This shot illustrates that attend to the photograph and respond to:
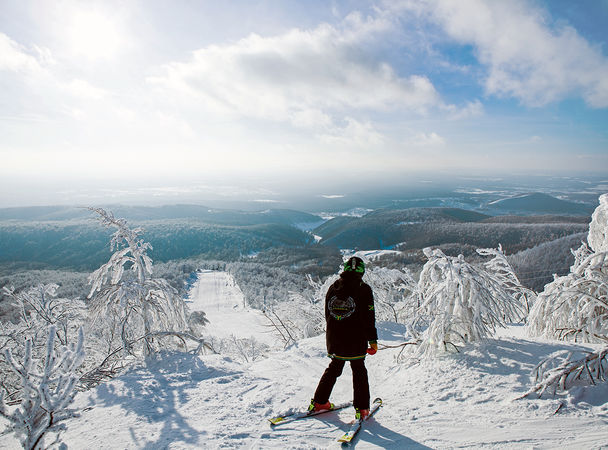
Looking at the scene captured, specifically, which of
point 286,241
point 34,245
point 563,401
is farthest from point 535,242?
point 34,245

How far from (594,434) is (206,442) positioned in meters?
4.06

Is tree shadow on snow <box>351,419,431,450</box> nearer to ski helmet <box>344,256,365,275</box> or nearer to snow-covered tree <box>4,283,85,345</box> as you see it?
ski helmet <box>344,256,365,275</box>

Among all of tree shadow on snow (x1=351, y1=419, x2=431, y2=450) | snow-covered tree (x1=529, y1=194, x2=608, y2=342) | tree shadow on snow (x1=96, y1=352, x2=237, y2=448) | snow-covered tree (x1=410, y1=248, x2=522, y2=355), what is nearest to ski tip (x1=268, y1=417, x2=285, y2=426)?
tree shadow on snow (x1=96, y1=352, x2=237, y2=448)

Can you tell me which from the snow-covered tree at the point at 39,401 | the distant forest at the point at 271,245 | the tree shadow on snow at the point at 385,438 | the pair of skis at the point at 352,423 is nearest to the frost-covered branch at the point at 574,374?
the tree shadow on snow at the point at 385,438

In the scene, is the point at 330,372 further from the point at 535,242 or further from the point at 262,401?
the point at 535,242

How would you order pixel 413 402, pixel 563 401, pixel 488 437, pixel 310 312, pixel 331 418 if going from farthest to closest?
pixel 310 312 → pixel 413 402 → pixel 331 418 → pixel 563 401 → pixel 488 437

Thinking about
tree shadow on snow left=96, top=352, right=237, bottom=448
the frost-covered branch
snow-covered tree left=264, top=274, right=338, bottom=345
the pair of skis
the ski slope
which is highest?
the frost-covered branch

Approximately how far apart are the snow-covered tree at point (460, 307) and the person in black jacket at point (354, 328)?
2213mm

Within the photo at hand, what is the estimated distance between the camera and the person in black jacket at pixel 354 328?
3.74m

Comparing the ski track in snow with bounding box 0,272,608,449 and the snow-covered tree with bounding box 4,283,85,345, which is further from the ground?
the ski track in snow with bounding box 0,272,608,449

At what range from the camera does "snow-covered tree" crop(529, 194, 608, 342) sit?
5.80 metres

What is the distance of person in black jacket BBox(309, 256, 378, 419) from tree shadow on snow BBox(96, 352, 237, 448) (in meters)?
1.82

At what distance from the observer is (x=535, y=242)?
91.2 metres

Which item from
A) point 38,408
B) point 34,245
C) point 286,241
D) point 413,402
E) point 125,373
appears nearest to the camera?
point 38,408
